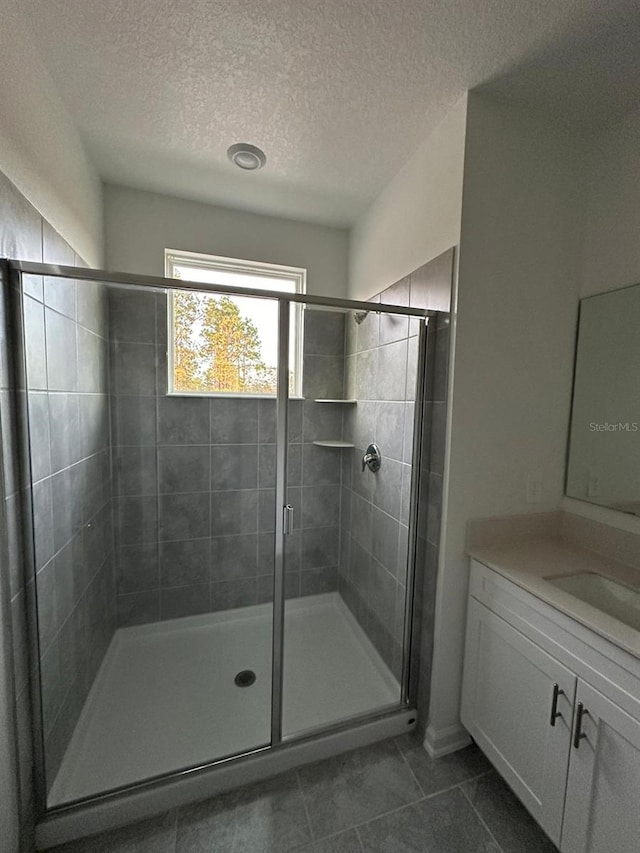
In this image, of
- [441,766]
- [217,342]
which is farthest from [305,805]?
[217,342]

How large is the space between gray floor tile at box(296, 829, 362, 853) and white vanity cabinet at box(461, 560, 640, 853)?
0.58 metres

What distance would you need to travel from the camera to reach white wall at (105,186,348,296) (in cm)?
199

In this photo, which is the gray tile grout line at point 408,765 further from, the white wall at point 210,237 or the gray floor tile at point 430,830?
the white wall at point 210,237

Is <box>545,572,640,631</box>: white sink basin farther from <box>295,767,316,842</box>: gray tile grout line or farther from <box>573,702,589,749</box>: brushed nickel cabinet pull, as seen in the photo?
<box>295,767,316,842</box>: gray tile grout line

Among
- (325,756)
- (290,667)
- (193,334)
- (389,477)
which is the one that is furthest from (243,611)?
(193,334)

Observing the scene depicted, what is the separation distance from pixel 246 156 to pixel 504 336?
148 cm

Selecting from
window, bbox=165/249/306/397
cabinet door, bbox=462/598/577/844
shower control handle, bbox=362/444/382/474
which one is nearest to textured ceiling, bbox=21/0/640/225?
window, bbox=165/249/306/397

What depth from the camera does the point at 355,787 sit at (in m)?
1.35

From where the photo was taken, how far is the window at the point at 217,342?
6.11ft

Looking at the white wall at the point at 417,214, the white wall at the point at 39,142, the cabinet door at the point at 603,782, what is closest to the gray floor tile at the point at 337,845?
the cabinet door at the point at 603,782

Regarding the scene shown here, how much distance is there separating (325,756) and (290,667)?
1.45 ft

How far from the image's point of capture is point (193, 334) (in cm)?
195

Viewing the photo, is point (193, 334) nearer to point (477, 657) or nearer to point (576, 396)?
point (576, 396)

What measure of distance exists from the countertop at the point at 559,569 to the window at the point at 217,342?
120 centimetres
